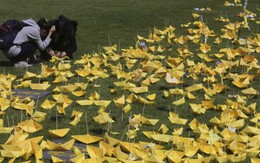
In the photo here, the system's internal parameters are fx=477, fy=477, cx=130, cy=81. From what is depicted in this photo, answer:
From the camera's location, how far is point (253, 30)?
399 inches

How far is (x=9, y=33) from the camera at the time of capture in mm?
7590

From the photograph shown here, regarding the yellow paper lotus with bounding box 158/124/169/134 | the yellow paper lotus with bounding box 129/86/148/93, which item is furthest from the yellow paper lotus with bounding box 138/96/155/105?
the yellow paper lotus with bounding box 158/124/169/134

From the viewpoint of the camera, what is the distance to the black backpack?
24.4 feet

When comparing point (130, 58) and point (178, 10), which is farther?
point (178, 10)

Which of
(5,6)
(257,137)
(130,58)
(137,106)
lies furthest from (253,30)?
(5,6)

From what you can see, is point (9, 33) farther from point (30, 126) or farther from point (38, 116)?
point (30, 126)

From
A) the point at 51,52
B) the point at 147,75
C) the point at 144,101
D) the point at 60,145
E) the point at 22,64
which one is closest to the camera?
the point at 60,145

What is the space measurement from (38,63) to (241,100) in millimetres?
3670

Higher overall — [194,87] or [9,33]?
[9,33]

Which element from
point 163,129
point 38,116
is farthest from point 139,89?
point 38,116

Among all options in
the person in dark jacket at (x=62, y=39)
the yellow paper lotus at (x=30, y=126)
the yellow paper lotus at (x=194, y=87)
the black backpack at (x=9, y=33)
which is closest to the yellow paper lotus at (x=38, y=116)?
the yellow paper lotus at (x=30, y=126)

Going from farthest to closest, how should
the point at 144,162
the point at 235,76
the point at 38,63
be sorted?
the point at 38,63 → the point at 235,76 → the point at 144,162

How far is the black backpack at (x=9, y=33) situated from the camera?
293 inches

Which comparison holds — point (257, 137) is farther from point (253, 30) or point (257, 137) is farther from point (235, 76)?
point (253, 30)
